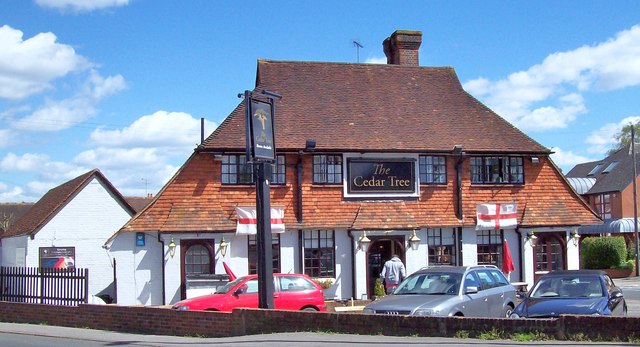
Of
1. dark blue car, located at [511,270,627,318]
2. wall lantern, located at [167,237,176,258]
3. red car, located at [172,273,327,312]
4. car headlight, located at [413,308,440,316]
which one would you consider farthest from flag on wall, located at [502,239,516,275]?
car headlight, located at [413,308,440,316]

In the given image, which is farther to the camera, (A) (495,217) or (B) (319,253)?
(A) (495,217)

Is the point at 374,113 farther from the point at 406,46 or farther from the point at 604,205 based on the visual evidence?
the point at 604,205

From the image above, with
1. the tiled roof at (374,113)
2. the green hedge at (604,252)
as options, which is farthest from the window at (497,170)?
the green hedge at (604,252)

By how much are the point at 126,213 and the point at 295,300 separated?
68.1ft

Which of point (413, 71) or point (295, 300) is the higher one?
point (413, 71)

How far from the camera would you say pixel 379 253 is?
27.2 metres

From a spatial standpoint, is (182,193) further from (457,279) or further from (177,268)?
(457,279)

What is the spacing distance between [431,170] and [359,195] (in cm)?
289

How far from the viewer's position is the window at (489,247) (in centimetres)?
2791

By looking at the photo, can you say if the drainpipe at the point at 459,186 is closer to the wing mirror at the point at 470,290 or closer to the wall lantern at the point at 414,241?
the wall lantern at the point at 414,241

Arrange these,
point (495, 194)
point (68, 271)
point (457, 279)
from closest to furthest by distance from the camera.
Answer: point (457, 279), point (68, 271), point (495, 194)

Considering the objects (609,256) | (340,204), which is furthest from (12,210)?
(609,256)

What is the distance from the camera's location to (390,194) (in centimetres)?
2736

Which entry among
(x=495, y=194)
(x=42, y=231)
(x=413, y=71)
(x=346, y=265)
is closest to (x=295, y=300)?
(x=346, y=265)
